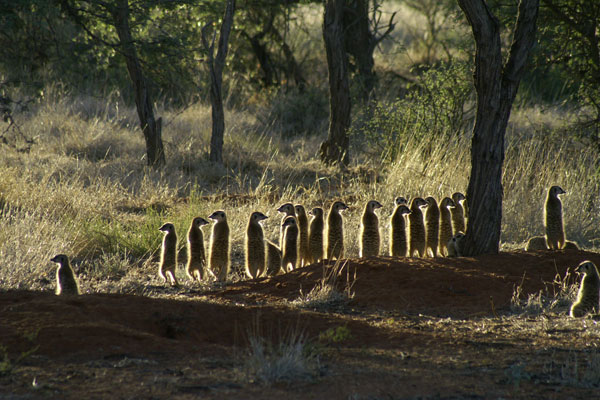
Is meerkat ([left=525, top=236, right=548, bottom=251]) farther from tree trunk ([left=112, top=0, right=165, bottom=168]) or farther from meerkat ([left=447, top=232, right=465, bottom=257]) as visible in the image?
tree trunk ([left=112, top=0, right=165, bottom=168])

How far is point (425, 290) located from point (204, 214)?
181 inches

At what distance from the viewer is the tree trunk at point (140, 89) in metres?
13.6

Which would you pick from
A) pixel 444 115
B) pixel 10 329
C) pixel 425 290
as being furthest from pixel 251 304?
pixel 444 115

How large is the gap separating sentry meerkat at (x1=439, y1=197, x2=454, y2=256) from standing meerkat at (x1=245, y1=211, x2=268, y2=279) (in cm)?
234

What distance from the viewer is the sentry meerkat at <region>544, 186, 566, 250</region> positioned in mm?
8672

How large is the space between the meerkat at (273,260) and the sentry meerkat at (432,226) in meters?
1.88

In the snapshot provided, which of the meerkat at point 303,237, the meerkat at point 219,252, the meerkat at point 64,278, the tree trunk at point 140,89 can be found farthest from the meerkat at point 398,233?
the tree trunk at point 140,89

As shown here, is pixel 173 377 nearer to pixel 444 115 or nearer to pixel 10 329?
pixel 10 329

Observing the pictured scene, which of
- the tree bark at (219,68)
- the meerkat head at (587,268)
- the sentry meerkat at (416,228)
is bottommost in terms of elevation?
the meerkat head at (587,268)

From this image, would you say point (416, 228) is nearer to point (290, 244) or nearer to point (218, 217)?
point (290, 244)

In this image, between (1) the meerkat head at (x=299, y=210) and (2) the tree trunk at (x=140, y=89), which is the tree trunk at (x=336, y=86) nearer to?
(2) the tree trunk at (x=140, y=89)

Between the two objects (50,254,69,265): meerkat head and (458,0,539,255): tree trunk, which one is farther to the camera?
(458,0,539,255): tree trunk

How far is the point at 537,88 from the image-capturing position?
2459cm

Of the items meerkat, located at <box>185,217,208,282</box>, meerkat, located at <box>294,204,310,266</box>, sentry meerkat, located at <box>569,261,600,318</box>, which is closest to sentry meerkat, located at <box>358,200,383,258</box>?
meerkat, located at <box>294,204,310,266</box>
